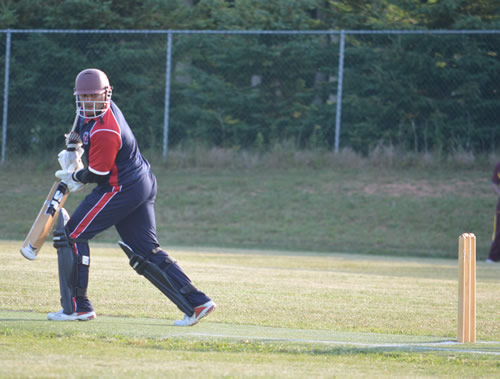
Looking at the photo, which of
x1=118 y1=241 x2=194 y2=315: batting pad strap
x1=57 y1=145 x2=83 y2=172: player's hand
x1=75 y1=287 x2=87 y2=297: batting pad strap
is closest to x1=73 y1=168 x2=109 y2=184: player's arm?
x1=57 y1=145 x2=83 y2=172: player's hand

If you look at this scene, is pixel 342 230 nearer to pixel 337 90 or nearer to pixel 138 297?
pixel 337 90

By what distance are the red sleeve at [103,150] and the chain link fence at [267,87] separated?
14.7 meters

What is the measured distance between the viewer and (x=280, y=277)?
13016 millimetres

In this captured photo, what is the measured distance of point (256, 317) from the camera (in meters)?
9.01

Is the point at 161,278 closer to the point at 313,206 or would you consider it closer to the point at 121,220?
the point at 121,220

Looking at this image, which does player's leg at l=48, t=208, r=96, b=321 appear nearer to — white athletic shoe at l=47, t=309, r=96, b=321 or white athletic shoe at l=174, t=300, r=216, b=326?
white athletic shoe at l=47, t=309, r=96, b=321

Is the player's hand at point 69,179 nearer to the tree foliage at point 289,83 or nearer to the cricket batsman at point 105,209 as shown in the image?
the cricket batsman at point 105,209

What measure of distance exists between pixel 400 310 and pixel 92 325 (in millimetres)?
3785

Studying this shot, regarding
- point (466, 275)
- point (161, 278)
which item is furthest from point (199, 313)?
point (466, 275)

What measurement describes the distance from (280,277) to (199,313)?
206 inches

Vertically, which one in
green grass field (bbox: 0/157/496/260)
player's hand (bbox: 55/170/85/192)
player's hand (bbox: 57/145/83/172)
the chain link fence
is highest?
the chain link fence

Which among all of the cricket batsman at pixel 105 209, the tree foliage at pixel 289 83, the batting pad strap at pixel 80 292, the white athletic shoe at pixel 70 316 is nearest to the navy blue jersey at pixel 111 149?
the cricket batsman at pixel 105 209

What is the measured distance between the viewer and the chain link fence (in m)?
22.1

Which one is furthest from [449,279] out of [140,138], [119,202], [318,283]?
[140,138]
